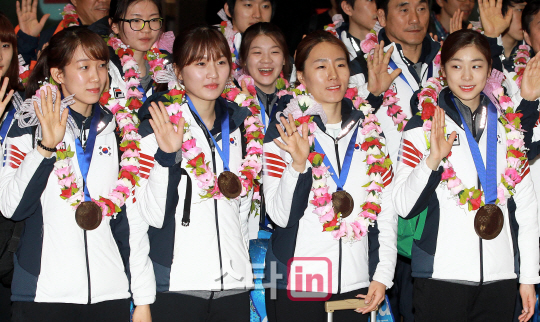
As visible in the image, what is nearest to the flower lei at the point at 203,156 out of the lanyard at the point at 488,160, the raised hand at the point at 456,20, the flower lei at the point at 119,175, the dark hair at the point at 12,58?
the flower lei at the point at 119,175

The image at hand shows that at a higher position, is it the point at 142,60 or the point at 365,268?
the point at 142,60

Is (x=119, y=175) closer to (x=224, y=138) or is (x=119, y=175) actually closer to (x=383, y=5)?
(x=224, y=138)

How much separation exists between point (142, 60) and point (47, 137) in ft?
5.57

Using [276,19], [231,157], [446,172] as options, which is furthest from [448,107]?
[276,19]

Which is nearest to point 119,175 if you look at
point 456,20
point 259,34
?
point 259,34

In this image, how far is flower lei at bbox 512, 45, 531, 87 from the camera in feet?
15.8

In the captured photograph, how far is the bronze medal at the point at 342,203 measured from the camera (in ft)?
11.6

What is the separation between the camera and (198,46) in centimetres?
363

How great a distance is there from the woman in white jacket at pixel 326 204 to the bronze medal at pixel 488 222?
19.2 inches

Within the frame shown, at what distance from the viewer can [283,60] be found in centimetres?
477

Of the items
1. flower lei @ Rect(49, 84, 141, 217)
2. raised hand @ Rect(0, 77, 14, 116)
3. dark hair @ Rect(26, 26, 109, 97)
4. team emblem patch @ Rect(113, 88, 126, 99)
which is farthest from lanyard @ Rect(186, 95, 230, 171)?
raised hand @ Rect(0, 77, 14, 116)

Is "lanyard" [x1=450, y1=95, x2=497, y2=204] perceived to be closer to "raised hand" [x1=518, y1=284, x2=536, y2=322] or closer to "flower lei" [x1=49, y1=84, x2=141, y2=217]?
"raised hand" [x1=518, y1=284, x2=536, y2=322]

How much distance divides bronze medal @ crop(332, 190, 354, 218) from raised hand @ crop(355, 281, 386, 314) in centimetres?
44

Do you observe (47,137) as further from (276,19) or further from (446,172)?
(276,19)
